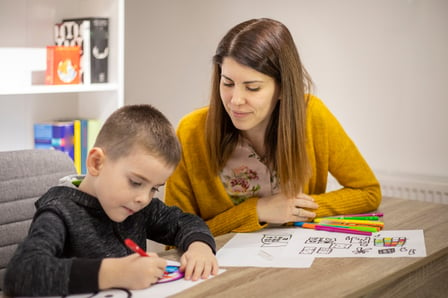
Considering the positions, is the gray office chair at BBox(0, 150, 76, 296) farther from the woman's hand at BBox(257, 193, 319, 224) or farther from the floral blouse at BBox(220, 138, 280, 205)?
the woman's hand at BBox(257, 193, 319, 224)

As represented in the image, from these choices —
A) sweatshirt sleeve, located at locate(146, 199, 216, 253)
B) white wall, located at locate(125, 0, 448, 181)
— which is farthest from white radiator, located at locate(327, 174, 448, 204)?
sweatshirt sleeve, located at locate(146, 199, 216, 253)

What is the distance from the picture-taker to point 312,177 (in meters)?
2.10

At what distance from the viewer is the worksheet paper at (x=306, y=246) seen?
156cm

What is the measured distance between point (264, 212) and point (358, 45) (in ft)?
5.28

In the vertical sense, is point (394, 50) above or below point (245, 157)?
above

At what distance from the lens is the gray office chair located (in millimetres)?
1872

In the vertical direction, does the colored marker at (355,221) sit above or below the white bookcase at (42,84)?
below

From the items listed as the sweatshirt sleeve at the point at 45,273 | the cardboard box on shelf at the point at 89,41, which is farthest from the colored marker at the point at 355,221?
the cardboard box on shelf at the point at 89,41

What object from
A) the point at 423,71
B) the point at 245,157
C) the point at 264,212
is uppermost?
the point at 423,71

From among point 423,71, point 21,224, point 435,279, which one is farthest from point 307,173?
point 423,71

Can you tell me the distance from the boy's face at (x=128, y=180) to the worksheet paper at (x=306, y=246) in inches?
10.9

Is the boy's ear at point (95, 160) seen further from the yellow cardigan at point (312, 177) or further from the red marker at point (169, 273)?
the yellow cardigan at point (312, 177)

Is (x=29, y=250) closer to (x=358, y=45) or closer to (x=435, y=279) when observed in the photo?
(x=435, y=279)

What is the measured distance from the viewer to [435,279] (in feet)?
5.59
